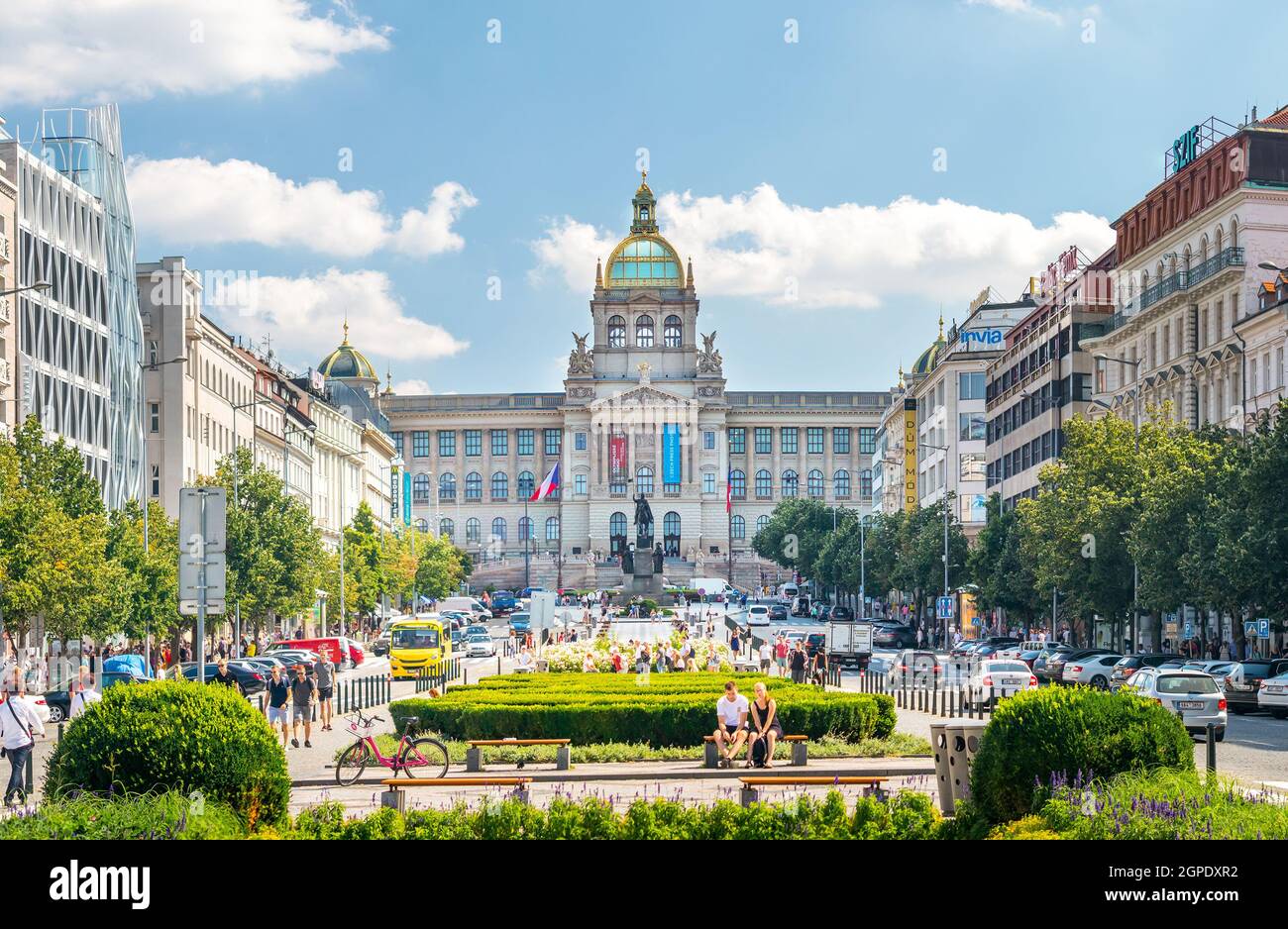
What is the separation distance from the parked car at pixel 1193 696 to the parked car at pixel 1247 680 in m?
9.82

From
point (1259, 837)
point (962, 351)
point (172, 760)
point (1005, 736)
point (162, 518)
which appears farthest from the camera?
point (962, 351)

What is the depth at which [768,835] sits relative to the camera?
14148 mm

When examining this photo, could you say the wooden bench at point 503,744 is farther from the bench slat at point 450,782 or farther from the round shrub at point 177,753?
the round shrub at point 177,753

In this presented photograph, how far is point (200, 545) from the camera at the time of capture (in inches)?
1220

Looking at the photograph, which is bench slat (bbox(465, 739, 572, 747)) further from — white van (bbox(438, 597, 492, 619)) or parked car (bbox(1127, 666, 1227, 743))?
white van (bbox(438, 597, 492, 619))

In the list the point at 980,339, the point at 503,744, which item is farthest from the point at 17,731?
the point at 980,339

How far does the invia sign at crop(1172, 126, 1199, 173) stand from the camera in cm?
8325

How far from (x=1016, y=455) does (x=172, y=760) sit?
98637 millimetres

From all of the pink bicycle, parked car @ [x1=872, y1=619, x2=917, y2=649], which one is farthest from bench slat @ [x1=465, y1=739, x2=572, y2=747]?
parked car @ [x1=872, y1=619, x2=917, y2=649]

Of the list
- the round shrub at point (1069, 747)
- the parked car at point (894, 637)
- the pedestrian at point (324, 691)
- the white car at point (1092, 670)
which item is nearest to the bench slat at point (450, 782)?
the round shrub at point (1069, 747)

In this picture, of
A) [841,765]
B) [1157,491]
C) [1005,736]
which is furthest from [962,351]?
[1005,736]

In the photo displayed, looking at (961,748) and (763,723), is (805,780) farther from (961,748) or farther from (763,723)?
(763,723)

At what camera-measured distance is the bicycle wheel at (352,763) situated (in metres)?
27.8

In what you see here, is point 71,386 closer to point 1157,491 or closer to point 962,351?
point 1157,491
